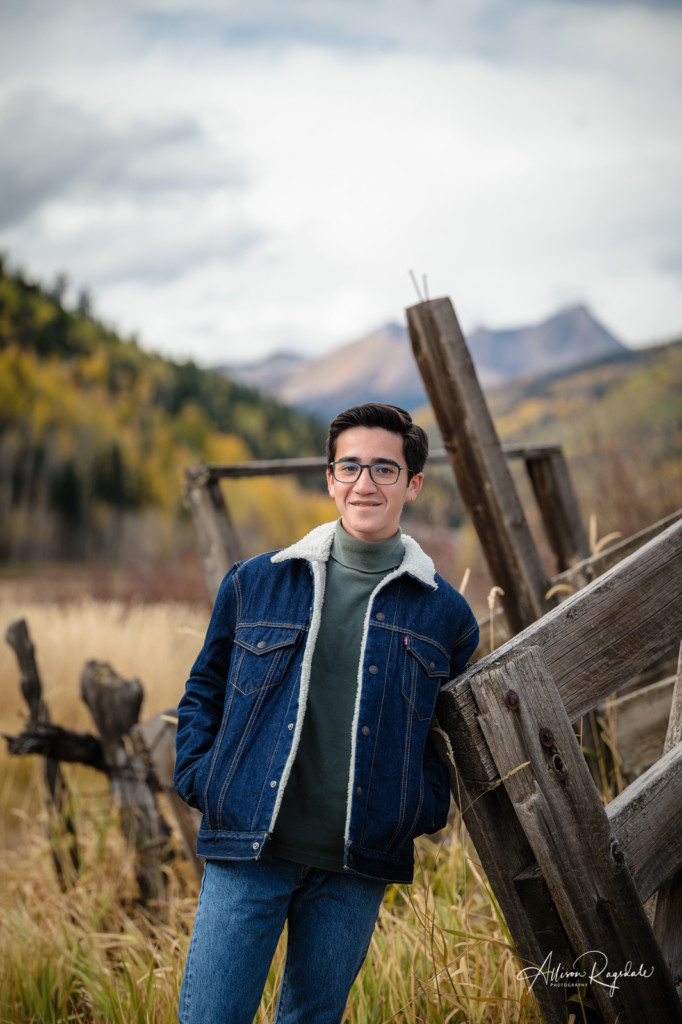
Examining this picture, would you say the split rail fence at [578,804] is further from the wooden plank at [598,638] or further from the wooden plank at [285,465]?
the wooden plank at [285,465]

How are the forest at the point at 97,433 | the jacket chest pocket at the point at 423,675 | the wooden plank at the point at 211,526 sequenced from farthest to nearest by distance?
1. the forest at the point at 97,433
2. the wooden plank at the point at 211,526
3. the jacket chest pocket at the point at 423,675

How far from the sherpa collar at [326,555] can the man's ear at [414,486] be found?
13cm

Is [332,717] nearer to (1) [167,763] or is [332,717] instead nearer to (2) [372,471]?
(2) [372,471]

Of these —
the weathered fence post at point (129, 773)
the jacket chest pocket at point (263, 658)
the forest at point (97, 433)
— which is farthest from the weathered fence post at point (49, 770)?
the forest at point (97, 433)

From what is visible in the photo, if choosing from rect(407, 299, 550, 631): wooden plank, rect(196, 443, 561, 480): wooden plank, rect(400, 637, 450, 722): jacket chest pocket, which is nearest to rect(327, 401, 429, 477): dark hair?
rect(400, 637, 450, 722): jacket chest pocket

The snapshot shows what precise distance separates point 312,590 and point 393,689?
285mm

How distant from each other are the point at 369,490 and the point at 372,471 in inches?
2.1

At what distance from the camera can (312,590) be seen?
1.69 meters

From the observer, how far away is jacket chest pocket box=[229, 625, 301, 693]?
1613 millimetres

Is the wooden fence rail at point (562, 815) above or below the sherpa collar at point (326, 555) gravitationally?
below

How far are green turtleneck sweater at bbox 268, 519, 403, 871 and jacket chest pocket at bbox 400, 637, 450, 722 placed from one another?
0.12 m

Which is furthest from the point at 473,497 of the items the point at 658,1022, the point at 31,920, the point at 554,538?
the point at 31,920

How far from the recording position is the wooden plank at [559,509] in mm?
3920

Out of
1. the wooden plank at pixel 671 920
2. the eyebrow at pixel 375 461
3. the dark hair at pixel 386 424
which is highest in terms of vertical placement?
the dark hair at pixel 386 424
